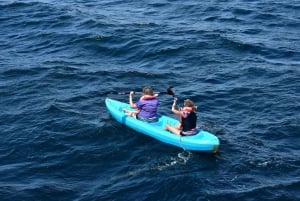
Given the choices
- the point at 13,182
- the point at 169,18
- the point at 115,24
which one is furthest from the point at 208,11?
the point at 13,182

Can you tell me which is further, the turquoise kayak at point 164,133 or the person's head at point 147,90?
the person's head at point 147,90

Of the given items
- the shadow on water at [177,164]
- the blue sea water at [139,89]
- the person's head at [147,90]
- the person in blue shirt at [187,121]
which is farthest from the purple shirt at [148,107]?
the shadow on water at [177,164]

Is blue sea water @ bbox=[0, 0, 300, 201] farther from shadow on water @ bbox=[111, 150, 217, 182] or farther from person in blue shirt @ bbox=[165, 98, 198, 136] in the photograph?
person in blue shirt @ bbox=[165, 98, 198, 136]

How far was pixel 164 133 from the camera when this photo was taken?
55.4 feet

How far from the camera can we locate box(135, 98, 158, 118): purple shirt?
17.5m

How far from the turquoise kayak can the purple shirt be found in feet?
0.94

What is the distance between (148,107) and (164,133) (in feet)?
3.85

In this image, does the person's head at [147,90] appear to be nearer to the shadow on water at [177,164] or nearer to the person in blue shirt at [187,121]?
the person in blue shirt at [187,121]

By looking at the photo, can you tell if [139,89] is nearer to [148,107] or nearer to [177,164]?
[148,107]

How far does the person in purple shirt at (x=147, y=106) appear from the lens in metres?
17.4

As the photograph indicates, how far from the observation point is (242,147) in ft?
53.8

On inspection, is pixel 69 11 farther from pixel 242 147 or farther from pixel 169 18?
pixel 242 147

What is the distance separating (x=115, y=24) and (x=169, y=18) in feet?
10.7

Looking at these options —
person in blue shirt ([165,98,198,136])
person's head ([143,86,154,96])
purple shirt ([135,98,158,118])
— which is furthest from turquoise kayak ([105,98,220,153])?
person's head ([143,86,154,96])
